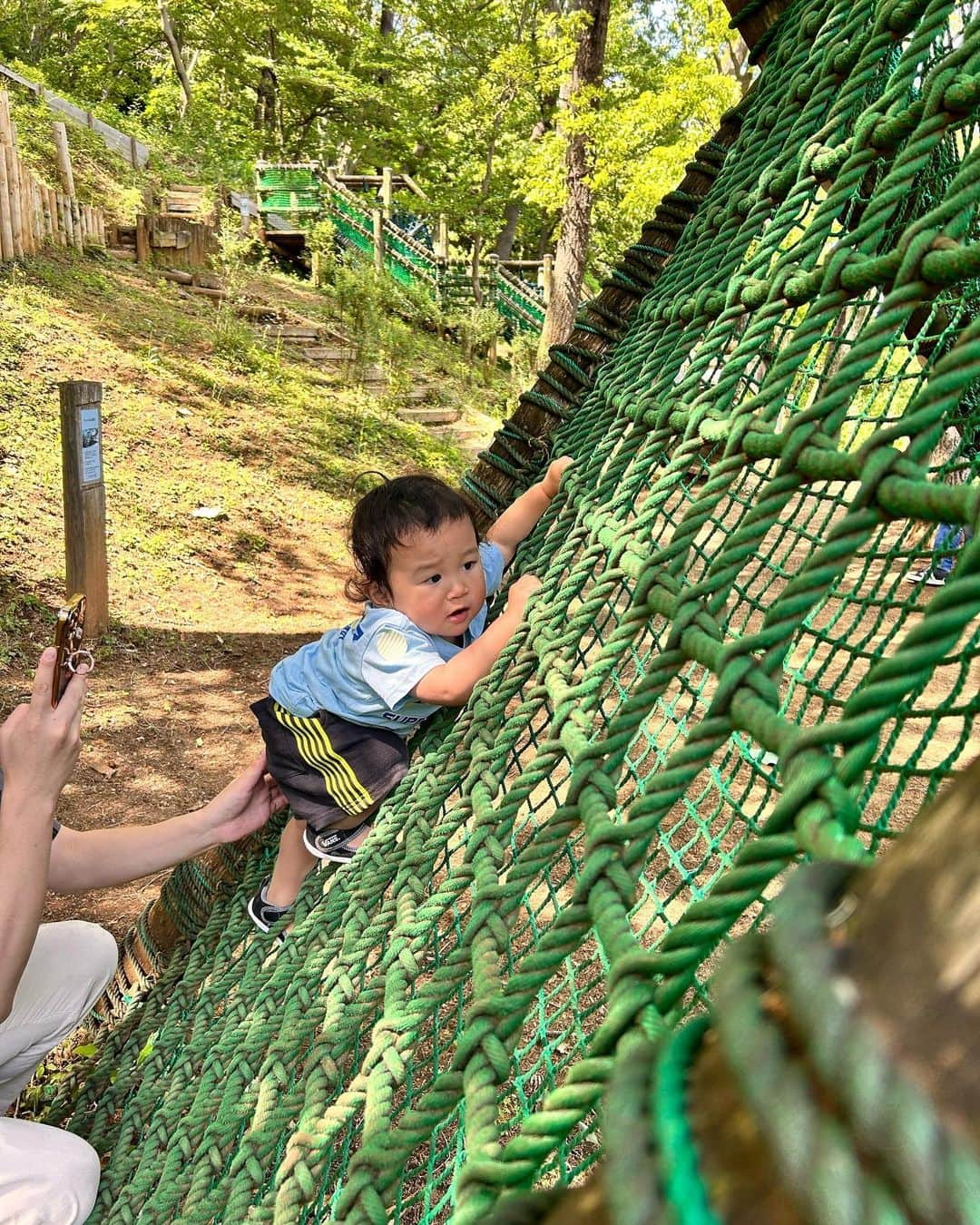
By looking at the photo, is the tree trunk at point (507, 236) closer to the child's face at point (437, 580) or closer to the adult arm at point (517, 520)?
the adult arm at point (517, 520)

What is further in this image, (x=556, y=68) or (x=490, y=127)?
(x=490, y=127)

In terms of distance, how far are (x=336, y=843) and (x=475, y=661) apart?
533 mm

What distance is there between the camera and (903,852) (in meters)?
0.28

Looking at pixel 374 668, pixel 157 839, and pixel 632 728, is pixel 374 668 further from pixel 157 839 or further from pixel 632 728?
pixel 632 728

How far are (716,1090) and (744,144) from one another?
1.69 metres

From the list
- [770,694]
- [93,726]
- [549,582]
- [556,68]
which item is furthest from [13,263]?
[770,694]

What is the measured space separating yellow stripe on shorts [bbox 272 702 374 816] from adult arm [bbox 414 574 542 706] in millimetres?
233

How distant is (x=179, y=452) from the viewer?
692cm

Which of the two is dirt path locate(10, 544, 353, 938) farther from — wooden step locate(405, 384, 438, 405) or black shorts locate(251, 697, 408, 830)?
wooden step locate(405, 384, 438, 405)

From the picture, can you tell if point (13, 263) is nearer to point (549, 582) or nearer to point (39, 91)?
point (39, 91)

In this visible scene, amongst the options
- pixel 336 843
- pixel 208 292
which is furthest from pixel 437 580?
pixel 208 292

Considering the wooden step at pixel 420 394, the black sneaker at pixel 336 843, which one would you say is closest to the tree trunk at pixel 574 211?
the wooden step at pixel 420 394

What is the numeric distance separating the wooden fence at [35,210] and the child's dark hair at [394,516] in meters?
7.47

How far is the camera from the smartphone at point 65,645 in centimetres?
157
